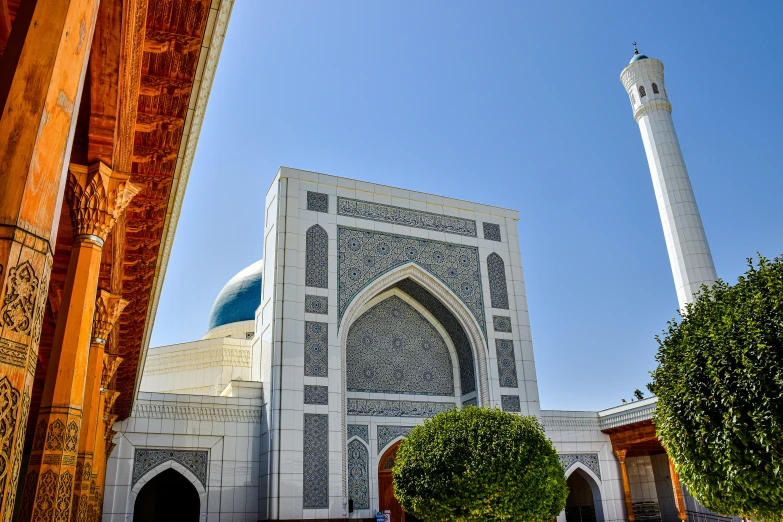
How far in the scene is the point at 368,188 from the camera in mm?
14086

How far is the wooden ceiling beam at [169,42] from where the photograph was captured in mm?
3771

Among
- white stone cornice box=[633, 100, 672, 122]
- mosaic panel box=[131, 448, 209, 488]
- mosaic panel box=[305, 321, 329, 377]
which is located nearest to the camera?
mosaic panel box=[131, 448, 209, 488]

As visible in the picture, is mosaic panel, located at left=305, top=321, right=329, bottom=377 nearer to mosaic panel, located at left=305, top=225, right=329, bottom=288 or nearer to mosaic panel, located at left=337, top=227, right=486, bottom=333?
mosaic panel, located at left=337, top=227, right=486, bottom=333

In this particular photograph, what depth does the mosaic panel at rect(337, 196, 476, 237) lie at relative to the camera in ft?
45.2

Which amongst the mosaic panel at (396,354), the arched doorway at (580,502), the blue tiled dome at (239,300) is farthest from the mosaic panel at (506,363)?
the blue tiled dome at (239,300)

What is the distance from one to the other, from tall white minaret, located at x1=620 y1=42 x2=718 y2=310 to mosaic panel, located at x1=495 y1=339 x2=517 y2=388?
408 cm

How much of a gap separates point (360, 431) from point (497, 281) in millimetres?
4575

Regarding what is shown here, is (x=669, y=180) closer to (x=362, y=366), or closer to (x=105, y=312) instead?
(x=362, y=366)

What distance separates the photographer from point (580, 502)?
17234 millimetres

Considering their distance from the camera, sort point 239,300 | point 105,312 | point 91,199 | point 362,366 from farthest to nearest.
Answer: point 239,300 → point 362,366 → point 105,312 → point 91,199

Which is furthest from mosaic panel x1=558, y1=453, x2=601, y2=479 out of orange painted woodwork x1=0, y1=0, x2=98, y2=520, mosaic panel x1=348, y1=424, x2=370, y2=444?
orange painted woodwork x1=0, y1=0, x2=98, y2=520

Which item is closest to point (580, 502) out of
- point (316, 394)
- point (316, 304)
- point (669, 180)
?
point (669, 180)

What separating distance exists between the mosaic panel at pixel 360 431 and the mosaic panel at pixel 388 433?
0.26 meters

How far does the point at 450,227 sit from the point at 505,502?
24.2 ft
